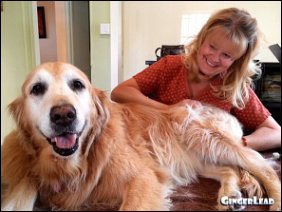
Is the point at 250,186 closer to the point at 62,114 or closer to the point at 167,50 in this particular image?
the point at 167,50

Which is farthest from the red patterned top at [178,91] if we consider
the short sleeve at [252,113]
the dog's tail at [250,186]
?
the dog's tail at [250,186]

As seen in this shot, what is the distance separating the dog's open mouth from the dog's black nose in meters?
0.05

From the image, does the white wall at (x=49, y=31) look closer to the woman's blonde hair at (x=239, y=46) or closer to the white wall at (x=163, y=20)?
the white wall at (x=163, y=20)

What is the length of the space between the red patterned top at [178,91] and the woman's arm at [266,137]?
0.03 meters

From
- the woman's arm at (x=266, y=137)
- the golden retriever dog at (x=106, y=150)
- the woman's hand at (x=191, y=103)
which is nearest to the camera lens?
the golden retriever dog at (x=106, y=150)

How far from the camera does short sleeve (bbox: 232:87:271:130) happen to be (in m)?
0.73

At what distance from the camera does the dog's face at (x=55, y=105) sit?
531 mm

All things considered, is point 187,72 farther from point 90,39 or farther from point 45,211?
point 45,211

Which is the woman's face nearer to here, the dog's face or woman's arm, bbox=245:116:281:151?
woman's arm, bbox=245:116:281:151

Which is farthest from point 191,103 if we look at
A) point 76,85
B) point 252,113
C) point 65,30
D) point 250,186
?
point 65,30

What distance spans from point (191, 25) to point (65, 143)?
454 mm

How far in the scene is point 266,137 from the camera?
0.73 metres

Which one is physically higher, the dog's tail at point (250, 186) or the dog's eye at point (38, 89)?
the dog's eye at point (38, 89)

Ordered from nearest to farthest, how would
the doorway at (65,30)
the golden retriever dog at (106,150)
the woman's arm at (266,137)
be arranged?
the doorway at (65,30) → the golden retriever dog at (106,150) → the woman's arm at (266,137)
